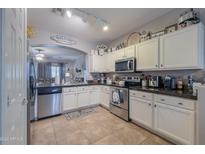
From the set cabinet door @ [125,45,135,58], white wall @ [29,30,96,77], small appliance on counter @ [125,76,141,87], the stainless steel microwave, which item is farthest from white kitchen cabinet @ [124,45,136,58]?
white wall @ [29,30,96,77]

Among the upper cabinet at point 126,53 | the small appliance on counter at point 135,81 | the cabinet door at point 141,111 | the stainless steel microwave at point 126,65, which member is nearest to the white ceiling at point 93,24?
the upper cabinet at point 126,53

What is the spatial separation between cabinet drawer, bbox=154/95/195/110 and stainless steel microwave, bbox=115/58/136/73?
3.90 feet

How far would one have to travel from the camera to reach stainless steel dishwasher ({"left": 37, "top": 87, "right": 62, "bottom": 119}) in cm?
303

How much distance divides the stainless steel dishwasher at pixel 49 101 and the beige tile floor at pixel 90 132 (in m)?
0.22

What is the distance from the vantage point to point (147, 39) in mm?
2836

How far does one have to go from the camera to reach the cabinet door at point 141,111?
2.30m

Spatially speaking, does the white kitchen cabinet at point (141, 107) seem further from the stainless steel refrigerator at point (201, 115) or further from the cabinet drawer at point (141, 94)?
the stainless steel refrigerator at point (201, 115)

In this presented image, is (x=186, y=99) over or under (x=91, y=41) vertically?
under

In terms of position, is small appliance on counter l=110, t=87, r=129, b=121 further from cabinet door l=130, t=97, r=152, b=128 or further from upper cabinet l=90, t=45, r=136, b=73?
upper cabinet l=90, t=45, r=136, b=73

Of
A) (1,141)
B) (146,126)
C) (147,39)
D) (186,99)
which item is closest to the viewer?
(1,141)

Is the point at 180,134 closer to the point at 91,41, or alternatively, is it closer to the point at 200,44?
the point at 200,44

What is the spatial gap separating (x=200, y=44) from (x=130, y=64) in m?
1.53
